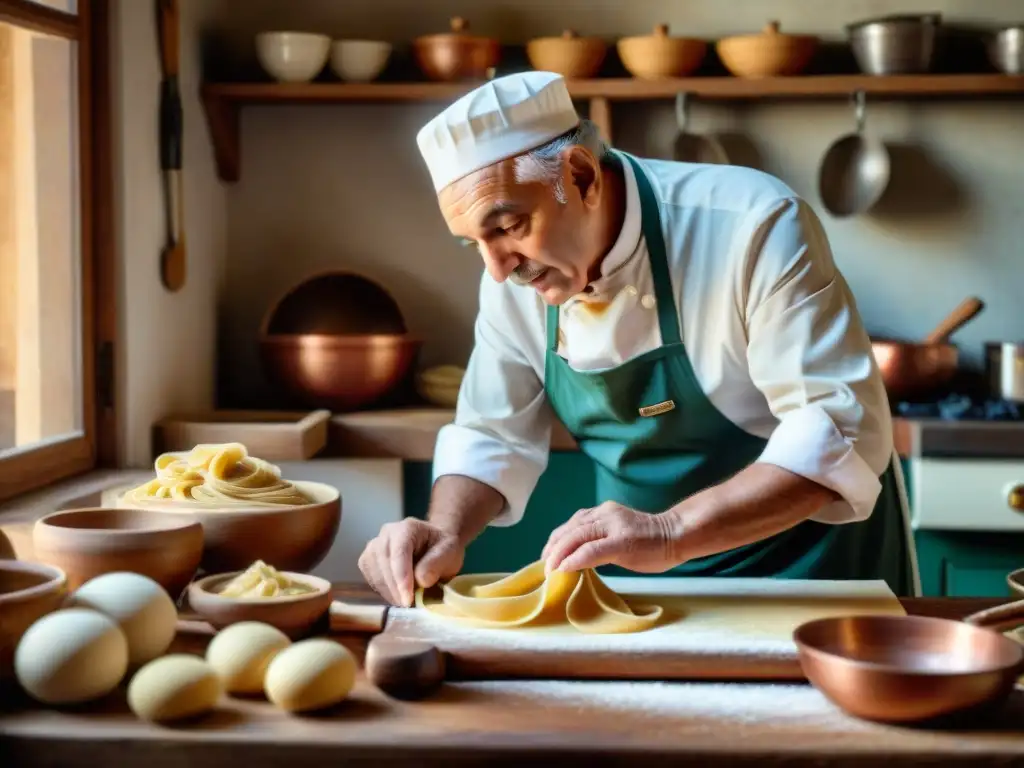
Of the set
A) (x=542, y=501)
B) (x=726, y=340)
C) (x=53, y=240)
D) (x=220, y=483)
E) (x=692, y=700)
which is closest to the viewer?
(x=692, y=700)

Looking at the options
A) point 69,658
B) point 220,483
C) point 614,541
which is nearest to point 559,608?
point 614,541

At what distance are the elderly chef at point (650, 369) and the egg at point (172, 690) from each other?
44 cm

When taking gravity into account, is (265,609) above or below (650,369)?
below

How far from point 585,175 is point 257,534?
70cm

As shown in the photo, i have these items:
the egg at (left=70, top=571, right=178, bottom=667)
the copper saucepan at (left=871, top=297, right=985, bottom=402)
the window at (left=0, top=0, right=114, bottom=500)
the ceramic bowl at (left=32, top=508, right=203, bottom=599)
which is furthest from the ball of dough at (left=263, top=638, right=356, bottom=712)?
the copper saucepan at (left=871, top=297, right=985, bottom=402)

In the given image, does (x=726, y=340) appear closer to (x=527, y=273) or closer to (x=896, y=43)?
(x=527, y=273)

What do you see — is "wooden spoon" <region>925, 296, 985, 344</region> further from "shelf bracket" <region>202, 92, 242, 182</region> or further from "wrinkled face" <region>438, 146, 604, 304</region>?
"shelf bracket" <region>202, 92, 242, 182</region>

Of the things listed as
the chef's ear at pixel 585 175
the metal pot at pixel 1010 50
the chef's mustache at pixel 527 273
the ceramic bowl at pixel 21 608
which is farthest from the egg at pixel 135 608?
the metal pot at pixel 1010 50

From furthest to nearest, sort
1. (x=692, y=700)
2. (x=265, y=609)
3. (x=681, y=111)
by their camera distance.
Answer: (x=681, y=111)
(x=265, y=609)
(x=692, y=700)

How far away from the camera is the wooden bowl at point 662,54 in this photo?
3.29m

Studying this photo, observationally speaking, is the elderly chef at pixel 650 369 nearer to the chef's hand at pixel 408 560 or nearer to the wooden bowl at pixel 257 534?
the chef's hand at pixel 408 560

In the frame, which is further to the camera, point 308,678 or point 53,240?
point 53,240

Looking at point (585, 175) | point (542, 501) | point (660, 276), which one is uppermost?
point (585, 175)

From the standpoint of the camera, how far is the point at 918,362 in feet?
10.6
